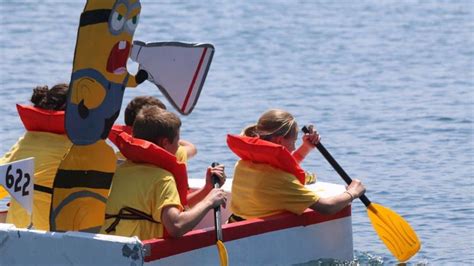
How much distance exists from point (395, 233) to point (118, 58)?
1926mm

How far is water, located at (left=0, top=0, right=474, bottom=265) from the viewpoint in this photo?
867 cm

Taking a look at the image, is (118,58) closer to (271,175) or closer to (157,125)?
(157,125)

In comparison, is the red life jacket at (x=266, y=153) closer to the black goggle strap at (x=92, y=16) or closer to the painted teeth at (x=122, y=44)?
the painted teeth at (x=122, y=44)

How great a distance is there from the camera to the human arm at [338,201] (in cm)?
593

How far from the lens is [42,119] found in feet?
19.6

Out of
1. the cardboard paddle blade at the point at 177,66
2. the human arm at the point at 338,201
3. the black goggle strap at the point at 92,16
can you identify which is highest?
the black goggle strap at the point at 92,16

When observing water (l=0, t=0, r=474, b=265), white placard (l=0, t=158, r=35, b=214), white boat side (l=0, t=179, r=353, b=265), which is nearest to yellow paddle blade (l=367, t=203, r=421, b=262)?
water (l=0, t=0, r=474, b=265)

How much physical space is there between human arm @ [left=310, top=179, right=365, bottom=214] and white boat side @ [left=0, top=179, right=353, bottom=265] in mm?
79

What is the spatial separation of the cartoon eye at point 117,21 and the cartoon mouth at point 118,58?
6 cm

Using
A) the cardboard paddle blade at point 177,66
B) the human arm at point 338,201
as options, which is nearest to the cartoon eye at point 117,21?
the cardboard paddle blade at point 177,66

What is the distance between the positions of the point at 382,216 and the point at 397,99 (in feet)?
17.7

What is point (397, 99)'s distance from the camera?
1195 centimetres

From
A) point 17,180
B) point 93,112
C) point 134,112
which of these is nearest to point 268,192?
point 134,112

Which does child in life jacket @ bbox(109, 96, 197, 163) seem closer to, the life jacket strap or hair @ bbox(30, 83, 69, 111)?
hair @ bbox(30, 83, 69, 111)
